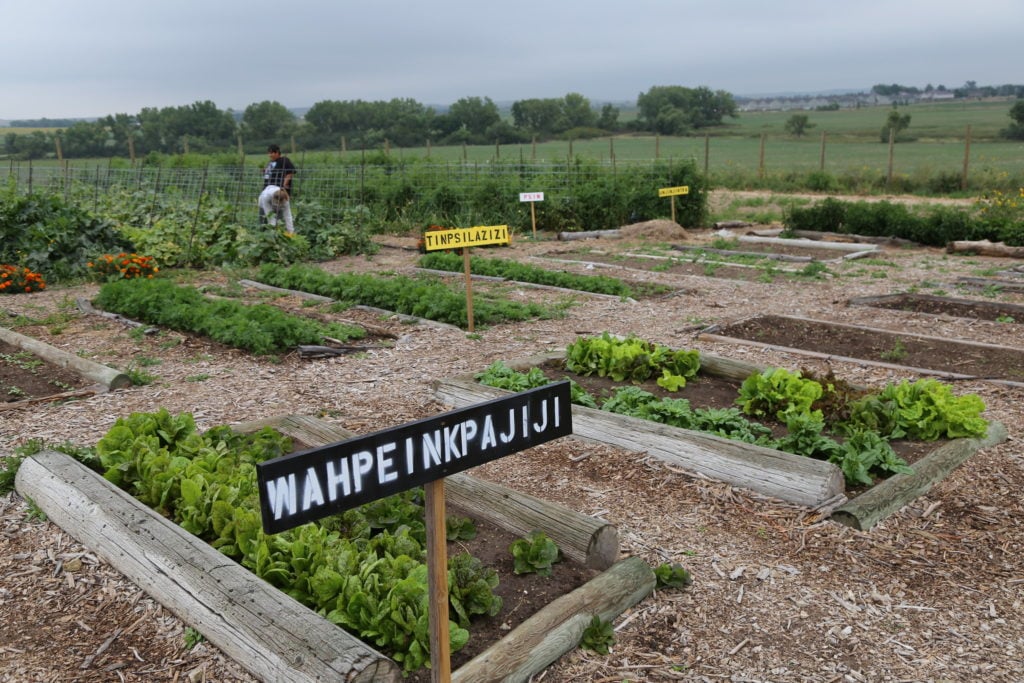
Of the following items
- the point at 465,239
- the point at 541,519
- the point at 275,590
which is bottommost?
the point at 541,519

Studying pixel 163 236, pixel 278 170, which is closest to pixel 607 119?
pixel 278 170

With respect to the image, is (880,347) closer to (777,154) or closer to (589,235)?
(589,235)

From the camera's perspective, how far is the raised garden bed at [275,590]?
9.84 feet

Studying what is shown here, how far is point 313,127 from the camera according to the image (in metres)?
41.7

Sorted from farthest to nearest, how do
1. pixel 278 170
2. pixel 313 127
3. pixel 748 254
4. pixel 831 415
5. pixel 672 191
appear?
pixel 313 127, pixel 672 191, pixel 278 170, pixel 748 254, pixel 831 415

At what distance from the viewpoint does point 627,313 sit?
32.8 feet

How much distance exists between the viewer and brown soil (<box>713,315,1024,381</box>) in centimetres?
740

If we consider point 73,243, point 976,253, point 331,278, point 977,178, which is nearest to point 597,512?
point 331,278

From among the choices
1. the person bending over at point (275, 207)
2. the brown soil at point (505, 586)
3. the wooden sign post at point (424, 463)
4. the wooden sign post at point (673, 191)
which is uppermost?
the wooden sign post at point (424, 463)

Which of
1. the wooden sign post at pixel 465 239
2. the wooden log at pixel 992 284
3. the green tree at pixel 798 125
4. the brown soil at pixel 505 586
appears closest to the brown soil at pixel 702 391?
the wooden sign post at pixel 465 239

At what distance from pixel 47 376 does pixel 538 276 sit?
637 cm

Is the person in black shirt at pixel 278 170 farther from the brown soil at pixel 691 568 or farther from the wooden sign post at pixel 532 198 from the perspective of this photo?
the brown soil at pixel 691 568

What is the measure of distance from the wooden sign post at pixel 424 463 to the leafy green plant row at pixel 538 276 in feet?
27.4

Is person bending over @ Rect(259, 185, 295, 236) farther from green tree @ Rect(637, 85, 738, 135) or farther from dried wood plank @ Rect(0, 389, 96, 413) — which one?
green tree @ Rect(637, 85, 738, 135)
